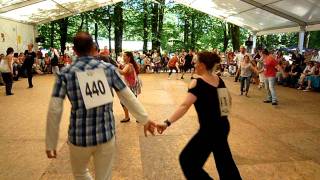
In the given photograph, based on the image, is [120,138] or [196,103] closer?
[196,103]

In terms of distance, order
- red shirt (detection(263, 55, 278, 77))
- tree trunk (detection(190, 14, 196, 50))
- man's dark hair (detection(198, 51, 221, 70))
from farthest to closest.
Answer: tree trunk (detection(190, 14, 196, 50)) → red shirt (detection(263, 55, 278, 77)) → man's dark hair (detection(198, 51, 221, 70))

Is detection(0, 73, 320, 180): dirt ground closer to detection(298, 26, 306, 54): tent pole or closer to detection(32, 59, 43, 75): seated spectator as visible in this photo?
detection(298, 26, 306, 54): tent pole

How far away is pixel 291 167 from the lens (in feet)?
17.0

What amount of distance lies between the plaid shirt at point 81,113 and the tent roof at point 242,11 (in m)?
13.5

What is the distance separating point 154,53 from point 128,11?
8.98 metres

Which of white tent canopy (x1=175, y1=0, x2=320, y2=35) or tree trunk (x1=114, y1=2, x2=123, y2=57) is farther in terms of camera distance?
tree trunk (x1=114, y1=2, x2=123, y2=57)

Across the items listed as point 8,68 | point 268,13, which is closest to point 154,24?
point 268,13

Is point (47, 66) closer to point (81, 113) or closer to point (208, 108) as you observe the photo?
point (208, 108)

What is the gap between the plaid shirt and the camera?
2.83 m

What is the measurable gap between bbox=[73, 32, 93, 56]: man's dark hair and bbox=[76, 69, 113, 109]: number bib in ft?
0.58

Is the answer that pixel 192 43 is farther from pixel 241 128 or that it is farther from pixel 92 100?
pixel 92 100

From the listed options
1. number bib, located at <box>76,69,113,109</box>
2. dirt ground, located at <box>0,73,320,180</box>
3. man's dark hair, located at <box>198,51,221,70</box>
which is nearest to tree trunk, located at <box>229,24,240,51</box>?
dirt ground, located at <box>0,73,320,180</box>

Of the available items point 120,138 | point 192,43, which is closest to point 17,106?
point 120,138

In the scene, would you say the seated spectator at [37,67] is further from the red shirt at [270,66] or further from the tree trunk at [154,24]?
the red shirt at [270,66]
